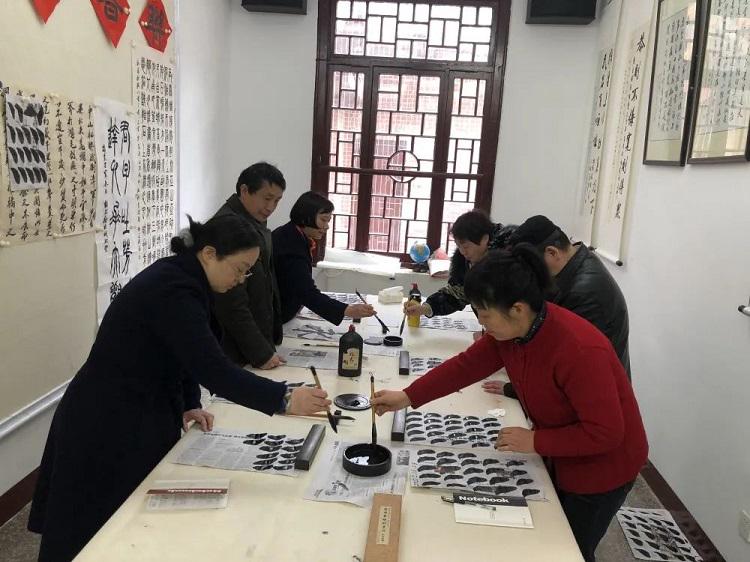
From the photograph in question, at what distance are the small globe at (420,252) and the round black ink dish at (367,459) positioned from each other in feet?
10.5

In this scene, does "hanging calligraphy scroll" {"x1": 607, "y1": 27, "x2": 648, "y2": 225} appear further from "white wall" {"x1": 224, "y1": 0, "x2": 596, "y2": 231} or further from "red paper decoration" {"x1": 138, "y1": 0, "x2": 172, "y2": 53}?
"red paper decoration" {"x1": 138, "y1": 0, "x2": 172, "y2": 53}

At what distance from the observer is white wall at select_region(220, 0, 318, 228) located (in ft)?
14.8

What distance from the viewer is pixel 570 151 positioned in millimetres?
4566

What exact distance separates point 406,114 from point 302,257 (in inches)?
97.6

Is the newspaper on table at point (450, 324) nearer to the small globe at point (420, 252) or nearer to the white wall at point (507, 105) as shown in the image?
the small globe at point (420, 252)

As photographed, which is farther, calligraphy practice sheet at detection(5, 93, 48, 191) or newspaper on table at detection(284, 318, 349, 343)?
newspaper on table at detection(284, 318, 349, 343)

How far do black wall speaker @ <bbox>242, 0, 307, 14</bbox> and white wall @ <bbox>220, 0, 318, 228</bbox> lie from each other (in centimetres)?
11

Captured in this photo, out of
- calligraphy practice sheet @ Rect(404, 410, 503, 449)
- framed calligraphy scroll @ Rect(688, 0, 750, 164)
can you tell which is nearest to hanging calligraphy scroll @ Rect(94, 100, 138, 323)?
calligraphy practice sheet @ Rect(404, 410, 503, 449)

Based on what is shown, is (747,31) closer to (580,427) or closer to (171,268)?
(580,427)

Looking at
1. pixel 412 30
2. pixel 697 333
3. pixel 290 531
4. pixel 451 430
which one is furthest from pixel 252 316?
pixel 412 30

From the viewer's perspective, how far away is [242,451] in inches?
58.0

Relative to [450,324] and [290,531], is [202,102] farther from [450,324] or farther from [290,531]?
[290,531]

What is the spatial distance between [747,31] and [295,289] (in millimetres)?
1935

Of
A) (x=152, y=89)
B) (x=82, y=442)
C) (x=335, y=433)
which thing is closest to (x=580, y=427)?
(x=335, y=433)
